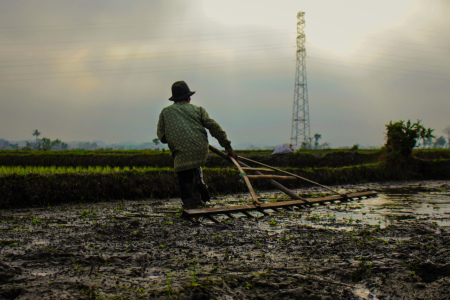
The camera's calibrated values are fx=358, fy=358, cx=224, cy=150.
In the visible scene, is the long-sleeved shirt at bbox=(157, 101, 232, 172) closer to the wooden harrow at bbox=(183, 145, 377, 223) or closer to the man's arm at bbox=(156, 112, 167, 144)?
the man's arm at bbox=(156, 112, 167, 144)

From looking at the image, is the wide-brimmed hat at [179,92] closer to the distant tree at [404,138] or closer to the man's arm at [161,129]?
the man's arm at [161,129]

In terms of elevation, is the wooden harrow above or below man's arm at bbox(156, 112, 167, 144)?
below

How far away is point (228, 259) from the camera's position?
2.72 meters

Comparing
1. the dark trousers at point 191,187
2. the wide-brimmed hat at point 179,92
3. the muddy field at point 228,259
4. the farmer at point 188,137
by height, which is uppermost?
the wide-brimmed hat at point 179,92

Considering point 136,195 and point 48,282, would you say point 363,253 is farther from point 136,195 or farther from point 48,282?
point 136,195

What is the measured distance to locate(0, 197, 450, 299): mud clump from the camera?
2049 mm

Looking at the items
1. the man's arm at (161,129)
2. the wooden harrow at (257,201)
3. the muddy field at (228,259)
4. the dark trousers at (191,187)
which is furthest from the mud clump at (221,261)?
the man's arm at (161,129)

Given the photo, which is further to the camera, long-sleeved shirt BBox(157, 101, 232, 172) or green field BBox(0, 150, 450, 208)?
green field BBox(0, 150, 450, 208)

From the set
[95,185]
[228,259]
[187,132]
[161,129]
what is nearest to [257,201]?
[187,132]

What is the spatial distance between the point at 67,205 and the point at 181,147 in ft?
9.76

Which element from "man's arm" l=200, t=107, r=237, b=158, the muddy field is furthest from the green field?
"man's arm" l=200, t=107, r=237, b=158

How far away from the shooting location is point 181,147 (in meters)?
4.88

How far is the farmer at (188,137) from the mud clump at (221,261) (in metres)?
0.89

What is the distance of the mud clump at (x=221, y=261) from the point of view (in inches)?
80.7
